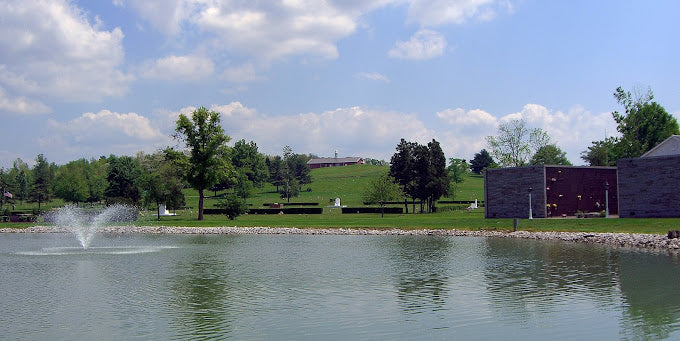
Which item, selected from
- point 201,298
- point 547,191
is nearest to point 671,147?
point 547,191

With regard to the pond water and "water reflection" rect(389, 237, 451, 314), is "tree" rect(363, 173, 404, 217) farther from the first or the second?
the pond water

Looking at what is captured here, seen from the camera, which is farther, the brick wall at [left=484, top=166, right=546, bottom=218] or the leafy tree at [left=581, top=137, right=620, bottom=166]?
the leafy tree at [left=581, top=137, right=620, bottom=166]

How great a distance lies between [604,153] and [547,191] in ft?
192

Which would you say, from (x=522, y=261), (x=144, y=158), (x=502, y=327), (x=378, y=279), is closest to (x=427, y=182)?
(x=522, y=261)

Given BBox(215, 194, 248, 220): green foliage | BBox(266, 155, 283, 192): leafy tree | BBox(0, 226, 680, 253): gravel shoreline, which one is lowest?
BBox(0, 226, 680, 253): gravel shoreline

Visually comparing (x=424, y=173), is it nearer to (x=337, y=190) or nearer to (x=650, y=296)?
(x=337, y=190)

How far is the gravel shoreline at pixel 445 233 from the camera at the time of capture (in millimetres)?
33281

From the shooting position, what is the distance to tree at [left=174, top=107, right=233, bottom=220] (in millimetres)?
65250

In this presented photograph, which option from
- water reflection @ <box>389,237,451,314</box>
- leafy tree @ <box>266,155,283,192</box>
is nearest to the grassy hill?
leafy tree @ <box>266,155,283,192</box>

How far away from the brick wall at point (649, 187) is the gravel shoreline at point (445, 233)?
913cm

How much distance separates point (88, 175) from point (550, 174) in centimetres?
9622

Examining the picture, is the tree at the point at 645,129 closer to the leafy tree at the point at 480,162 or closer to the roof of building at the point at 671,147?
the roof of building at the point at 671,147

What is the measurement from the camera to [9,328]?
→ 14.5 m

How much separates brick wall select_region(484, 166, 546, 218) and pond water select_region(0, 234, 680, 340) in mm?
19329
